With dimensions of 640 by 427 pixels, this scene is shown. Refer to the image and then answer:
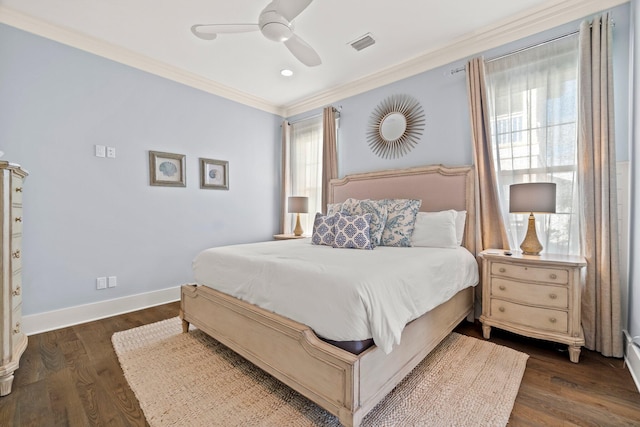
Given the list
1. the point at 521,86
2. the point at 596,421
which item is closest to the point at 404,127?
the point at 521,86

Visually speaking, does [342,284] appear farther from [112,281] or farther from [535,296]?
[112,281]

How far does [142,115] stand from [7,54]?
3.46 ft

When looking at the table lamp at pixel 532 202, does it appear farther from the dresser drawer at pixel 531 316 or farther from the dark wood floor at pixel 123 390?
the dark wood floor at pixel 123 390

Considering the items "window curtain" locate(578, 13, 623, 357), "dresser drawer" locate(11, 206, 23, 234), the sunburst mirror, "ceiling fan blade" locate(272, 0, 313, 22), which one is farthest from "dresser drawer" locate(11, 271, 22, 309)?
"window curtain" locate(578, 13, 623, 357)

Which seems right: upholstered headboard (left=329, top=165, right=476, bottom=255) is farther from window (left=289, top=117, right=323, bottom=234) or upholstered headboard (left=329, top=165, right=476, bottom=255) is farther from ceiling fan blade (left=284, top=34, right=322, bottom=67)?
ceiling fan blade (left=284, top=34, right=322, bottom=67)

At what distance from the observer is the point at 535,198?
2.14 metres

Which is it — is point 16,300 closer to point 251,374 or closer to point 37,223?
point 37,223

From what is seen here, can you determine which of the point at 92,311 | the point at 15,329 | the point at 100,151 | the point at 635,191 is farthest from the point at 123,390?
the point at 635,191

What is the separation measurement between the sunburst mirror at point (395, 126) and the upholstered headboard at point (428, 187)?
0.31 m

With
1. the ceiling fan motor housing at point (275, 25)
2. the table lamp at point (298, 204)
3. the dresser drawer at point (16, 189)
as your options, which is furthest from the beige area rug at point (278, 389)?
the ceiling fan motor housing at point (275, 25)

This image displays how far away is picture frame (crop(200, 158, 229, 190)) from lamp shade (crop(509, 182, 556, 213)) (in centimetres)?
340

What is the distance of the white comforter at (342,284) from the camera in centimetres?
134

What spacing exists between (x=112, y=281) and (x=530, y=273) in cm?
389

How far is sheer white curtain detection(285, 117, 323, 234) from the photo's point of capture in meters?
4.32
